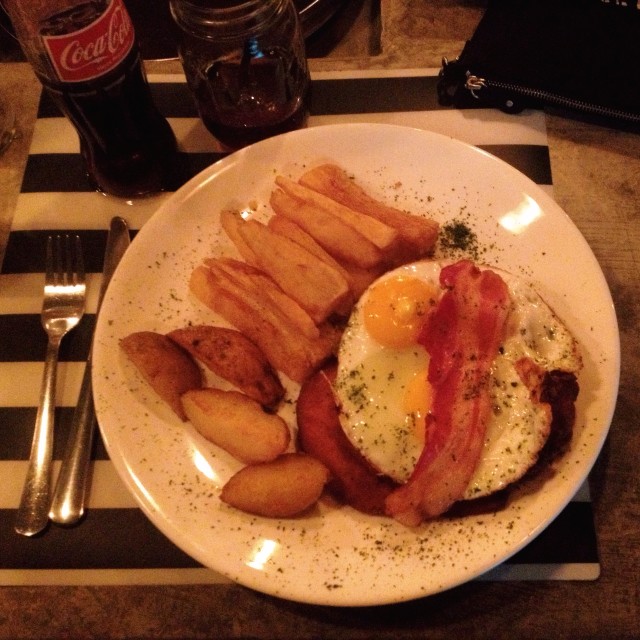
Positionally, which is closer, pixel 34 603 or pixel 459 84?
pixel 34 603

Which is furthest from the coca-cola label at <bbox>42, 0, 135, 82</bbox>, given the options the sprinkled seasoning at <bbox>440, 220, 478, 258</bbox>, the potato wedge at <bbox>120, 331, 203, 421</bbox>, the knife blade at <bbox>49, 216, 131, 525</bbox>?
the sprinkled seasoning at <bbox>440, 220, 478, 258</bbox>

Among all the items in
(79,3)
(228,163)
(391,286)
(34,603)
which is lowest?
(34,603)

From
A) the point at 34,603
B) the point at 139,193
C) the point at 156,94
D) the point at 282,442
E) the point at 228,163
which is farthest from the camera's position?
the point at 156,94

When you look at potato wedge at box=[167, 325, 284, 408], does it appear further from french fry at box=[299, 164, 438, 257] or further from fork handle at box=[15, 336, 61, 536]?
french fry at box=[299, 164, 438, 257]

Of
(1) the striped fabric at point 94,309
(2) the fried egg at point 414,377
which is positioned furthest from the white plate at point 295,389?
(1) the striped fabric at point 94,309

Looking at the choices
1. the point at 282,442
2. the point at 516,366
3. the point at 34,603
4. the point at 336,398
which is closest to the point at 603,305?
the point at 516,366

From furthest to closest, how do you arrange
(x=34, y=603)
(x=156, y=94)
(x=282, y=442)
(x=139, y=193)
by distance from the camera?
(x=156, y=94)
(x=139, y=193)
(x=34, y=603)
(x=282, y=442)

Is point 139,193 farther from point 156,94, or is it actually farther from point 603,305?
point 603,305
